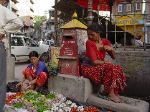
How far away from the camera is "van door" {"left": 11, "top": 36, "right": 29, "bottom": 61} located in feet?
66.3

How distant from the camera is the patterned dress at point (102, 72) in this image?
240 inches

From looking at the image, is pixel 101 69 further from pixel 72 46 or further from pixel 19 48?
pixel 19 48

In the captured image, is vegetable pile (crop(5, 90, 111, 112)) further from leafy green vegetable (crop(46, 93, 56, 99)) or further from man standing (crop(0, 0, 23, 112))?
man standing (crop(0, 0, 23, 112))

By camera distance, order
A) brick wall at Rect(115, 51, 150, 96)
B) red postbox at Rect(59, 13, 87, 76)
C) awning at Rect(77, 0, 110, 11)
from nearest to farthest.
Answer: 1. red postbox at Rect(59, 13, 87, 76)
2. brick wall at Rect(115, 51, 150, 96)
3. awning at Rect(77, 0, 110, 11)

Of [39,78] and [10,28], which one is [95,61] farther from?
[10,28]

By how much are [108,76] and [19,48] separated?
586 inches

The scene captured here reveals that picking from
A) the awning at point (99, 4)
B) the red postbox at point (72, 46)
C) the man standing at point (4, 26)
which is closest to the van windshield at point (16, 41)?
the awning at point (99, 4)

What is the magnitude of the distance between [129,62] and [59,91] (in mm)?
2239

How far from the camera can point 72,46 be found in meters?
6.75

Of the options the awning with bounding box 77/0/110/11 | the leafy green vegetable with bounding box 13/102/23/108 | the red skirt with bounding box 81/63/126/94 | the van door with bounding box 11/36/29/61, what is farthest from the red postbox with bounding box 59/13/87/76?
the van door with bounding box 11/36/29/61

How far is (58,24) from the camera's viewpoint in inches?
551

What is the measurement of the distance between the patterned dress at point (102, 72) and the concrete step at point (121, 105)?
0.24 meters

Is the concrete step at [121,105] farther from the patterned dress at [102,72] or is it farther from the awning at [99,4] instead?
the awning at [99,4]

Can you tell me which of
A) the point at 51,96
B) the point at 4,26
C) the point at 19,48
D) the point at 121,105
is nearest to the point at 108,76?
the point at 121,105
